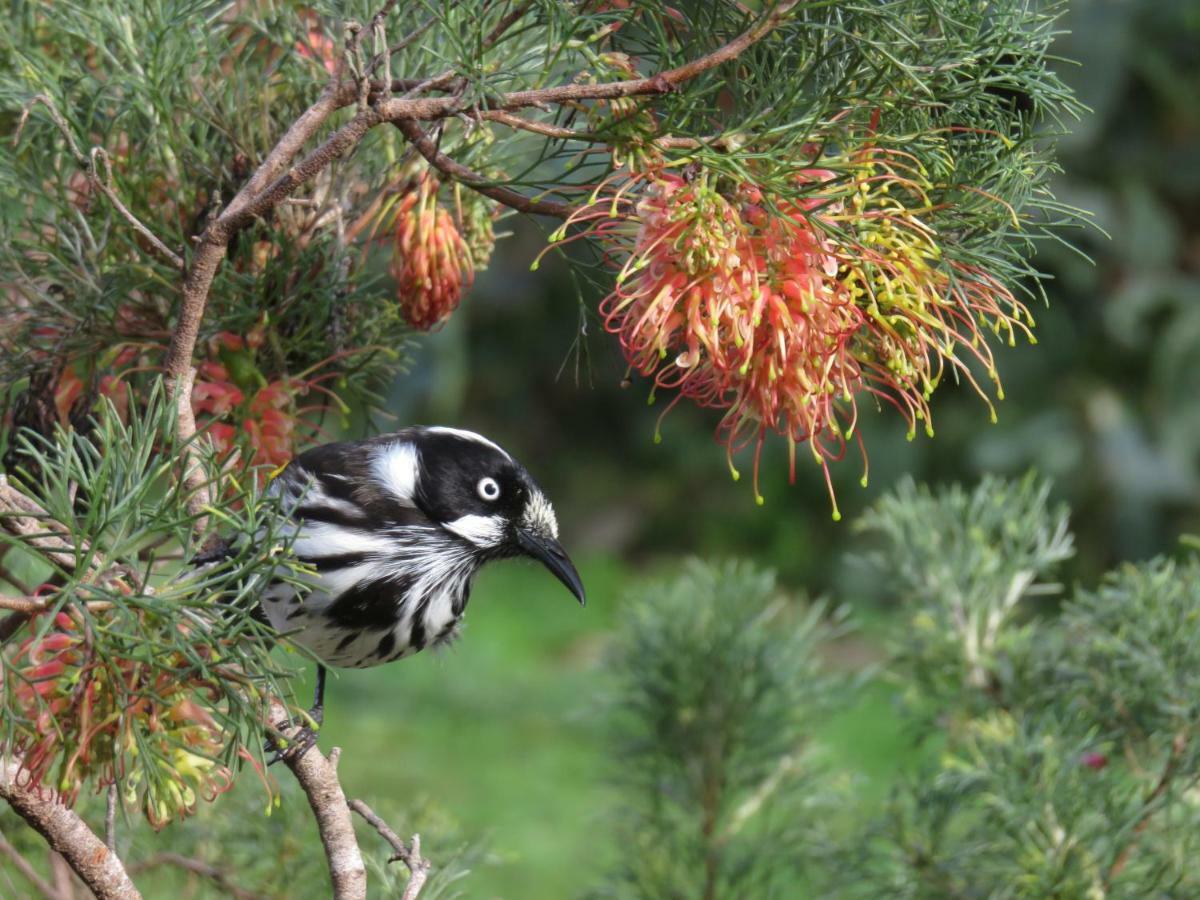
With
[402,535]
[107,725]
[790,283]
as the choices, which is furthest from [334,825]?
[790,283]

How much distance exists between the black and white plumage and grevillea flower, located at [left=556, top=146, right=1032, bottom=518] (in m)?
0.28

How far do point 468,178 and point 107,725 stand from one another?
0.99 feet

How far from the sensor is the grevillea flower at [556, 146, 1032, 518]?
2.18 feet

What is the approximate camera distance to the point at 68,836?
0.68 meters

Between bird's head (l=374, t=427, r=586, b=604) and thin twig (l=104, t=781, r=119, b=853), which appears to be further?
bird's head (l=374, t=427, r=586, b=604)

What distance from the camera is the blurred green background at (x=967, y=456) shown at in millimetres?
2965

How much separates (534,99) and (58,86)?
0.38 metres

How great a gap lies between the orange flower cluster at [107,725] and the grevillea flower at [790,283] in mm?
266

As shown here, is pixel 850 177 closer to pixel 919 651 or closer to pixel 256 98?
pixel 256 98

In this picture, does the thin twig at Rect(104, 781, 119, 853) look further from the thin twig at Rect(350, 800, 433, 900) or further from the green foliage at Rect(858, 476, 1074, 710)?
the green foliage at Rect(858, 476, 1074, 710)

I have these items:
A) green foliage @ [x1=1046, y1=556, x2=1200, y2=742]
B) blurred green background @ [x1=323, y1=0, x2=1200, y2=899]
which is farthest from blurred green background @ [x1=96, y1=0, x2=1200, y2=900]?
green foliage @ [x1=1046, y1=556, x2=1200, y2=742]

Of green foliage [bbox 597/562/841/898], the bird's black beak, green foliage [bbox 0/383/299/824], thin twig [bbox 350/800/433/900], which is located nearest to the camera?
green foliage [bbox 0/383/299/824]

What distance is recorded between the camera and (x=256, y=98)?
90 centimetres

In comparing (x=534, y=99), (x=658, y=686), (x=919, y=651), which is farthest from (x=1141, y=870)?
(x=534, y=99)
